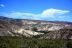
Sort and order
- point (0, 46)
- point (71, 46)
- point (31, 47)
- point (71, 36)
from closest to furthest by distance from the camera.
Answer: point (0, 46) < point (31, 47) < point (71, 46) < point (71, 36)

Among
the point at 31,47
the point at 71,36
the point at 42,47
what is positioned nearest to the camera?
the point at 31,47

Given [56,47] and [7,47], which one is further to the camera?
[56,47]

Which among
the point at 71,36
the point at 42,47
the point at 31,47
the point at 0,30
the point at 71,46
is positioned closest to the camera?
the point at 31,47

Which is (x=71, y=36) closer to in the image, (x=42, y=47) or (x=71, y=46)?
(x=71, y=46)

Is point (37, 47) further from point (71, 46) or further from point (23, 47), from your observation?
point (71, 46)

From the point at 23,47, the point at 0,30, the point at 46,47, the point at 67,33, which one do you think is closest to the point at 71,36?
the point at 67,33

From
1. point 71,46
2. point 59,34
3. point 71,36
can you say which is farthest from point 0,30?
point 71,46

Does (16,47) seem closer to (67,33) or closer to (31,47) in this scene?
(31,47)

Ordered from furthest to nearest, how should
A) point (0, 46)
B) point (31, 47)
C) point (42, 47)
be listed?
point (42, 47) → point (31, 47) → point (0, 46)

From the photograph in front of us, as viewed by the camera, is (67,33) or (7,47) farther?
(67,33)
